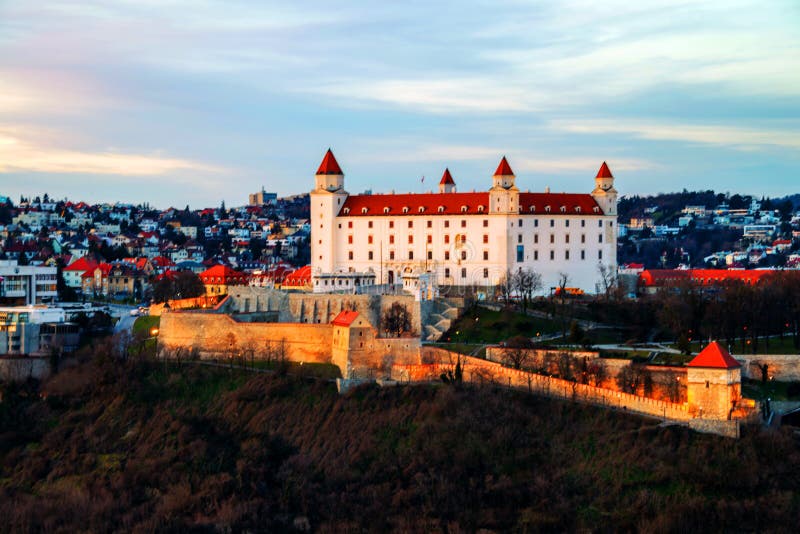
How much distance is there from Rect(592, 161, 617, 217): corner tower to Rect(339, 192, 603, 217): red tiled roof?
0.32m

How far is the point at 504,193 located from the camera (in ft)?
203

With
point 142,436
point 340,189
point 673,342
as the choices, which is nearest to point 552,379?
point 673,342

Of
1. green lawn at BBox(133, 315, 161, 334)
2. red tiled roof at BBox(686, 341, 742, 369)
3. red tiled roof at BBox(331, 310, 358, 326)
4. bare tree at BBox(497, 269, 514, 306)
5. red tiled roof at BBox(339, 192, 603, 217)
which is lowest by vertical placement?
red tiled roof at BBox(686, 341, 742, 369)

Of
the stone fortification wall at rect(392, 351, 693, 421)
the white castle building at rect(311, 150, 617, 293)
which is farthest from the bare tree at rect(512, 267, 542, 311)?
the stone fortification wall at rect(392, 351, 693, 421)

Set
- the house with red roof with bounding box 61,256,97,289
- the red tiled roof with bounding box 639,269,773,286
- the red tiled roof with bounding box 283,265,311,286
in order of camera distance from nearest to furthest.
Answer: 1. the red tiled roof with bounding box 283,265,311,286
2. the red tiled roof with bounding box 639,269,773,286
3. the house with red roof with bounding box 61,256,97,289

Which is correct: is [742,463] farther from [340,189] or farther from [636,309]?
[340,189]

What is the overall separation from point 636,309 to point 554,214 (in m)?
10.8

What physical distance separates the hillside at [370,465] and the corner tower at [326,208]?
18.6 metres

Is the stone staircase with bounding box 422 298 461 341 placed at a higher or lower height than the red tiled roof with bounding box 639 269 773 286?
lower

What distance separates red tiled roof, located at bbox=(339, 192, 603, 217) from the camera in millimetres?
62656

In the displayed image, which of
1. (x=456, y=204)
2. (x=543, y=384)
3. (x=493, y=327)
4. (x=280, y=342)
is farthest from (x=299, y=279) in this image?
(x=543, y=384)

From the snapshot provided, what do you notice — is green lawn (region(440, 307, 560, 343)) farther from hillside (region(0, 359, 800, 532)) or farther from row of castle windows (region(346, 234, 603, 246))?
row of castle windows (region(346, 234, 603, 246))

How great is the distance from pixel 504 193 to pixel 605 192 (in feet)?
20.3

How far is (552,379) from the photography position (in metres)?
41.6
